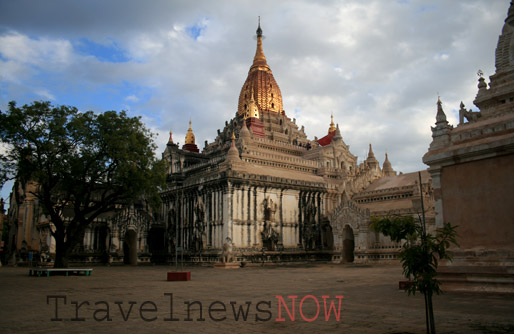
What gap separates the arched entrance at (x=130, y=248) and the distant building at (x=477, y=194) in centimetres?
4176

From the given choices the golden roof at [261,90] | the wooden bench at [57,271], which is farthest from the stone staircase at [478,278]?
the golden roof at [261,90]

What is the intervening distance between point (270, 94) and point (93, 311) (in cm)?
6143

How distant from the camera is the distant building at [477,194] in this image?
48.9 ft

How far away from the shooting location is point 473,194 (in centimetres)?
1596

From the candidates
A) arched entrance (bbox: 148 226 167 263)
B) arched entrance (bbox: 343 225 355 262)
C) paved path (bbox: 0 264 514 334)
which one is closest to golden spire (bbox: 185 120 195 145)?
arched entrance (bbox: 148 226 167 263)

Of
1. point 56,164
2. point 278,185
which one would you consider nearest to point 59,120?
point 56,164

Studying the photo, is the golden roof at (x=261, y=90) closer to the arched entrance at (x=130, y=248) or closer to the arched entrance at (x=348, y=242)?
the arched entrance at (x=130, y=248)

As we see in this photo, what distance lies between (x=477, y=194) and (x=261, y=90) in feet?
A: 188

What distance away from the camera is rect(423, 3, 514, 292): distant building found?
1491 cm

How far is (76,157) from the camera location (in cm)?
3178

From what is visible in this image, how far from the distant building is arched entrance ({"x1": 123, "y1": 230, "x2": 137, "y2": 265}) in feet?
137

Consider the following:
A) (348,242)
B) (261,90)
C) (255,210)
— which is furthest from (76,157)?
(261,90)

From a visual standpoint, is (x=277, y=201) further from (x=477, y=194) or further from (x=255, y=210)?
(x=477, y=194)

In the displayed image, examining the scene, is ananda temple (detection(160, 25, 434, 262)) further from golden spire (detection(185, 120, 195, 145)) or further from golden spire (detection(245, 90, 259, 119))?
golden spire (detection(185, 120, 195, 145))
